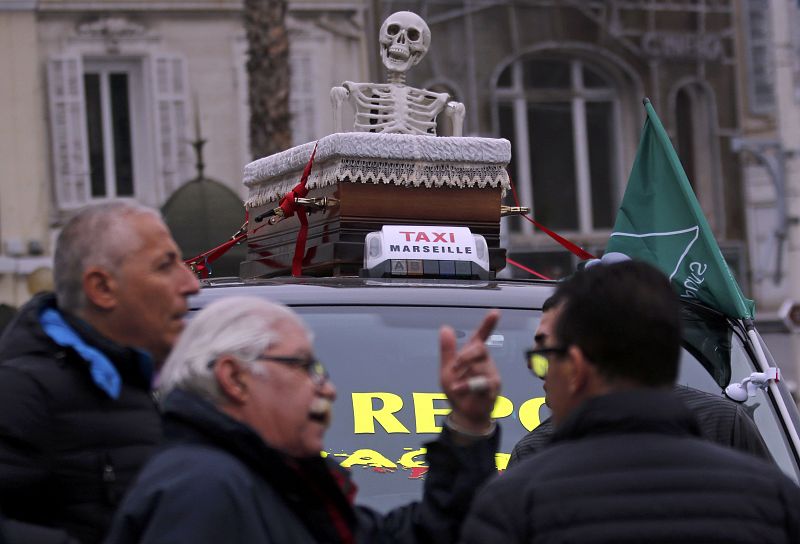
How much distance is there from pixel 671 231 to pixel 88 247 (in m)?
2.72

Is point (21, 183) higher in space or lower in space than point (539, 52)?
lower

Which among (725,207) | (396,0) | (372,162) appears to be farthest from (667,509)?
(725,207)

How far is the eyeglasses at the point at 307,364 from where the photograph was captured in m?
2.83

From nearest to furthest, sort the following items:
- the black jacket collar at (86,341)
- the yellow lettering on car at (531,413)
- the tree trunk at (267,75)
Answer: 1. the black jacket collar at (86,341)
2. the yellow lettering on car at (531,413)
3. the tree trunk at (267,75)

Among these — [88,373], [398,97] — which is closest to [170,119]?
[398,97]

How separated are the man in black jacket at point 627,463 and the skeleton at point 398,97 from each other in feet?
11.4

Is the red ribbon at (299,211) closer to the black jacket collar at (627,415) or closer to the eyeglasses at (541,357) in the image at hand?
the eyeglasses at (541,357)

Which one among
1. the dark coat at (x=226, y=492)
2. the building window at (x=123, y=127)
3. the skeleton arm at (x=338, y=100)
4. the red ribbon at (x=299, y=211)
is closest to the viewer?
the dark coat at (x=226, y=492)

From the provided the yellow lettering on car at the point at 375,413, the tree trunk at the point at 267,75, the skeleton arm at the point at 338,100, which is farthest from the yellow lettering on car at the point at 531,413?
the tree trunk at the point at 267,75

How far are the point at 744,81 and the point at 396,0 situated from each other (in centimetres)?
551

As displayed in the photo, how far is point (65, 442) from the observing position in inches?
126

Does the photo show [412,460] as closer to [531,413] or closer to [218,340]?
[531,413]

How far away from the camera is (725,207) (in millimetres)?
23156

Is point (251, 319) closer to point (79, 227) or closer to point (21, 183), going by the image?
point (79, 227)
